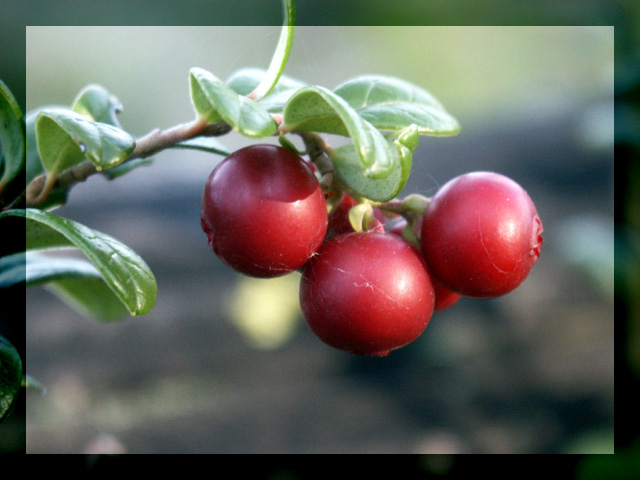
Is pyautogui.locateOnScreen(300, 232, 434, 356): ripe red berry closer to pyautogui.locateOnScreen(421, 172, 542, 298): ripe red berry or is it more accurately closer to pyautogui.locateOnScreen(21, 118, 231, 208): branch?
pyautogui.locateOnScreen(421, 172, 542, 298): ripe red berry

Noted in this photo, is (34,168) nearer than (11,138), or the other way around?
(11,138)

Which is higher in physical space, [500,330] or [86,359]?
[86,359]

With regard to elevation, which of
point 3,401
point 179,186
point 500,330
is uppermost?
point 3,401

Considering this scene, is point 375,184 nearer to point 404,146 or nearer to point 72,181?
point 404,146

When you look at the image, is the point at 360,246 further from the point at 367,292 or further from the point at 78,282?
the point at 78,282

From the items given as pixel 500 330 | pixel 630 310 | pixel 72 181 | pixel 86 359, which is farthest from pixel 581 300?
pixel 72 181

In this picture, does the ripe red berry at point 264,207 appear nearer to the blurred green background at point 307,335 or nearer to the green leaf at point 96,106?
the green leaf at point 96,106

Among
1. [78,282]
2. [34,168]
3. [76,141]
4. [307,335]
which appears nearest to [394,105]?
[76,141]

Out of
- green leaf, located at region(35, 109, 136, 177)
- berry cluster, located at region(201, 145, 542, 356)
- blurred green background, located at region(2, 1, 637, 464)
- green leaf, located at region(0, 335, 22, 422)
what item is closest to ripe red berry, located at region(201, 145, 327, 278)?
berry cluster, located at region(201, 145, 542, 356)
